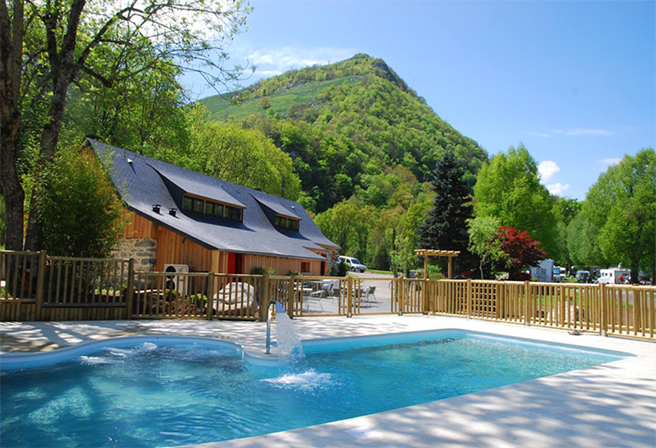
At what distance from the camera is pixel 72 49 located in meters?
10.8

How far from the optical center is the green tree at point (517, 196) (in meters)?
32.3

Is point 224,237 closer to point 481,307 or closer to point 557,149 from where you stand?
point 481,307

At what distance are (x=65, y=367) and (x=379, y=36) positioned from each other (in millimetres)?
13686

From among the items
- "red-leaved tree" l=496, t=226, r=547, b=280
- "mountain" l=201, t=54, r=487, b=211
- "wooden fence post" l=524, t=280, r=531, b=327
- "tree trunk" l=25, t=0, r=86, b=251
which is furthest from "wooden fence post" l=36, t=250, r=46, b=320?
"mountain" l=201, t=54, r=487, b=211

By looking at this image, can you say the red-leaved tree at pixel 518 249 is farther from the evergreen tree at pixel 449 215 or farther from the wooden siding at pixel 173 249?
the wooden siding at pixel 173 249

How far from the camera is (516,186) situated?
32.7 meters

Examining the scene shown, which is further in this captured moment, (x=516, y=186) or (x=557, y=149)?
(x=516, y=186)

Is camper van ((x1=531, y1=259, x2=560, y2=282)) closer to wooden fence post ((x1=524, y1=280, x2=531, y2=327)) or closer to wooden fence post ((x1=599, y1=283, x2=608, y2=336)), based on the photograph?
wooden fence post ((x1=524, y1=280, x2=531, y2=327))

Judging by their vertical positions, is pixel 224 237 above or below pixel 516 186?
below

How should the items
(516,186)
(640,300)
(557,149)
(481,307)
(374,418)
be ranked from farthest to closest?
(516,186) < (557,149) < (481,307) < (640,300) < (374,418)

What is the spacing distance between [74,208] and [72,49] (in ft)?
14.0

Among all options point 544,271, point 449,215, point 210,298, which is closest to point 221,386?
point 210,298

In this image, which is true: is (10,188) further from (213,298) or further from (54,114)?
(213,298)

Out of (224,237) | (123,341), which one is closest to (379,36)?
(224,237)
